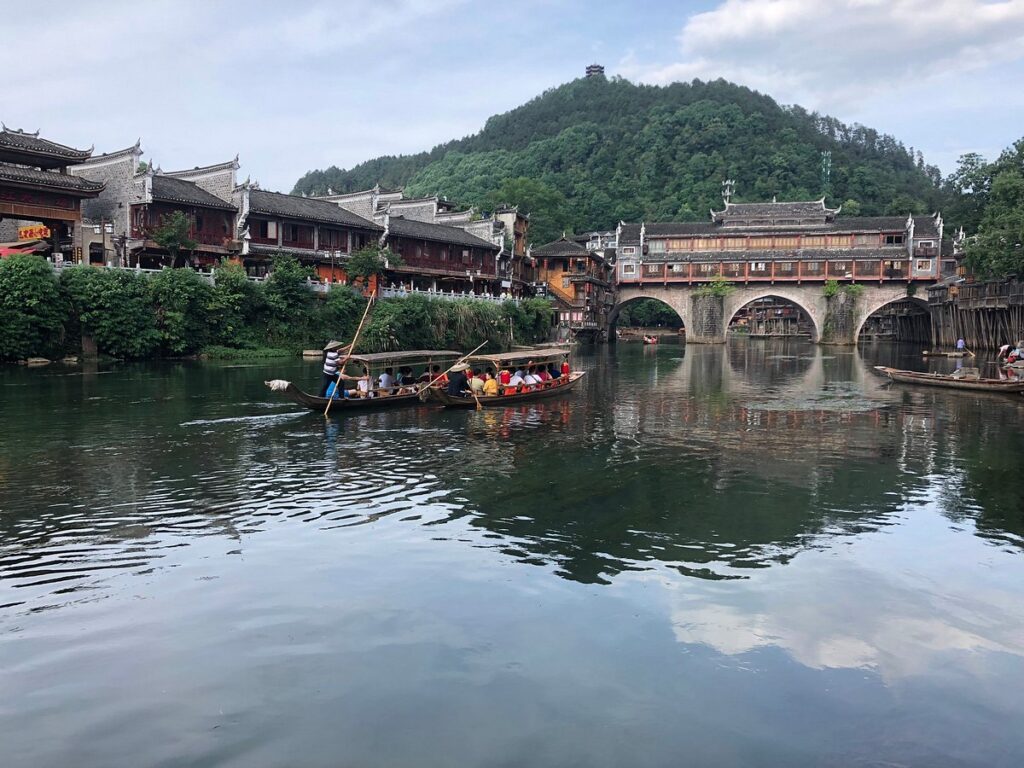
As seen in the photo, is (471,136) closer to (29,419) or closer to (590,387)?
(590,387)

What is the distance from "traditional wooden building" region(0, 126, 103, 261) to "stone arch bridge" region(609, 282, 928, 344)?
47.9 metres

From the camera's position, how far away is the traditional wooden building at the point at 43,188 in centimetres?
3503

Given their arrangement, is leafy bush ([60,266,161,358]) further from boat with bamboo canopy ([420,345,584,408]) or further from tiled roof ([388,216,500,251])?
tiled roof ([388,216,500,251])

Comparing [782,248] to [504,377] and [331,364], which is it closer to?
[504,377]

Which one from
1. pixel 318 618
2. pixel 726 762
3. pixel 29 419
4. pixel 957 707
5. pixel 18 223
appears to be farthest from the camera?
pixel 18 223

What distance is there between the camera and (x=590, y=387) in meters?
30.6

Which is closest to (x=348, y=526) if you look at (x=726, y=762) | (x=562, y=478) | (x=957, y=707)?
(x=562, y=478)

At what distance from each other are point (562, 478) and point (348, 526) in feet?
14.2

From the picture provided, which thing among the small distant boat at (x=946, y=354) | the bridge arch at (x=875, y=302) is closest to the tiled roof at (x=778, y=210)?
the bridge arch at (x=875, y=302)

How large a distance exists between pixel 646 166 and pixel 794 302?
5181cm

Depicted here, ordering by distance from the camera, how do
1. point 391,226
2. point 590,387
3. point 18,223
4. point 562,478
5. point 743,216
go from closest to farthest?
point 562,478
point 590,387
point 18,223
point 391,226
point 743,216

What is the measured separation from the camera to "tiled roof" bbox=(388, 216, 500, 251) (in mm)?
53278

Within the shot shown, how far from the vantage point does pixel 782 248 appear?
68250 mm

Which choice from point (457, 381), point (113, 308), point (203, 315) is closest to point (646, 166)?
point (203, 315)
